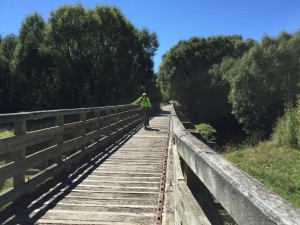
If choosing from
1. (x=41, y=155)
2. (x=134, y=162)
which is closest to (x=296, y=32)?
(x=134, y=162)

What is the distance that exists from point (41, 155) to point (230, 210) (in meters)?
5.43

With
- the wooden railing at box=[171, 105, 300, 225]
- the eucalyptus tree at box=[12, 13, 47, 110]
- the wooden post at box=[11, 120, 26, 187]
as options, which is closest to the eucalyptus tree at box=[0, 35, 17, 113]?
the eucalyptus tree at box=[12, 13, 47, 110]

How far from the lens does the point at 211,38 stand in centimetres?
5612

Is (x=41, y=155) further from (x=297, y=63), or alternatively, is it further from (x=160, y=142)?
(x=297, y=63)

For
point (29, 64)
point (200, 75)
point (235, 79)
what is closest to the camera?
point (235, 79)

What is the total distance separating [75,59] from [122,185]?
3581cm

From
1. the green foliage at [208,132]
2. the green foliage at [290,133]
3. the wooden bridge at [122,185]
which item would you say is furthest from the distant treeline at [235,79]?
the wooden bridge at [122,185]

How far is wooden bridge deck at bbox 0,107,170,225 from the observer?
16.7 ft

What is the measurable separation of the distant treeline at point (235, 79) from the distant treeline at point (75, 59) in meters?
8.92

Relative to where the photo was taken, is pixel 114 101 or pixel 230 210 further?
pixel 114 101

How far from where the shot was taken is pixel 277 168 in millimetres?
12953

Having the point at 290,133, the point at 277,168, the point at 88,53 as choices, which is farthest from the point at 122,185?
the point at 88,53

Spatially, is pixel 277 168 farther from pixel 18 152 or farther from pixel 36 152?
pixel 18 152

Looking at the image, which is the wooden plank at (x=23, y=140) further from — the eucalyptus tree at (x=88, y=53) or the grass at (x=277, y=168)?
the eucalyptus tree at (x=88, y=53)
